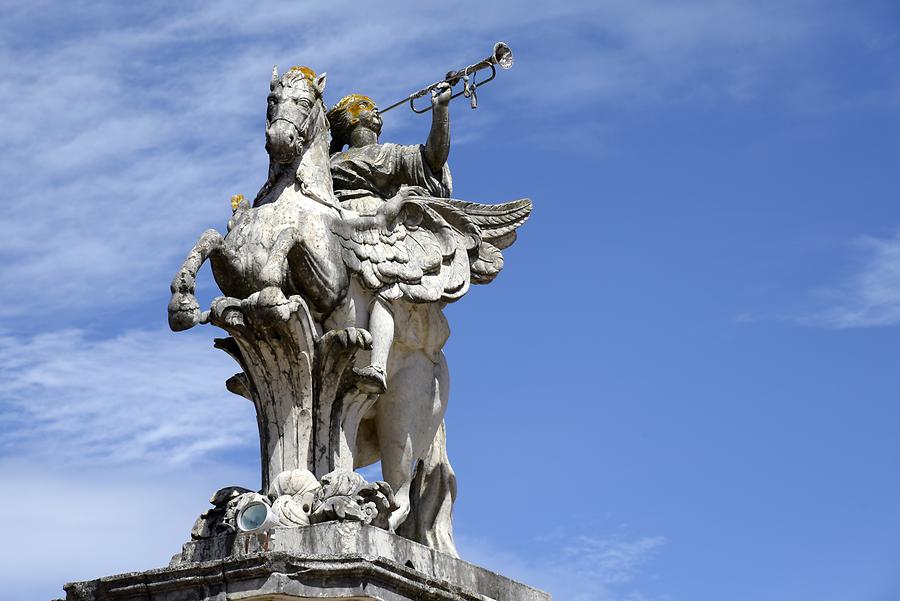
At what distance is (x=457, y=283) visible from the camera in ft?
49.6

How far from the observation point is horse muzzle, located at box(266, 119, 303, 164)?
14578 mm

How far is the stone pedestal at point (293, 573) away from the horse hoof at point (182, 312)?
5.40 ft

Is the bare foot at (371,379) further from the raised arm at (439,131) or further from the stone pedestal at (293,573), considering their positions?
the raised arm at (439,131)

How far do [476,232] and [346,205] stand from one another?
3.70ft

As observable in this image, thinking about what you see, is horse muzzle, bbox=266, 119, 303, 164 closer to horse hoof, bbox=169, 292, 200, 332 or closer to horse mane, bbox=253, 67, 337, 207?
horse mane, bbox=253, 67, 337, 207

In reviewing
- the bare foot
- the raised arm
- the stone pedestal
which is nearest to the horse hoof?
the bare foot

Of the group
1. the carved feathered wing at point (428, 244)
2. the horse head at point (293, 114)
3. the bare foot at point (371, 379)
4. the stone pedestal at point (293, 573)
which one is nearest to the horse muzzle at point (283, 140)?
the horse head at point (293, 114)

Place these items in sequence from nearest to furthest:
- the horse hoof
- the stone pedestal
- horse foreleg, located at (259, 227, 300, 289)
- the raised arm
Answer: the stone pedestal
the horse hoof
horse foreleg, located at (259, 227, 300, 289)
the raised arm

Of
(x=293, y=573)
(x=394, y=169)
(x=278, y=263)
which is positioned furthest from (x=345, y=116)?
(x=293, y=573)

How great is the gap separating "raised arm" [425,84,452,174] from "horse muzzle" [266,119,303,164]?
4.53ft

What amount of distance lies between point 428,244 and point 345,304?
105 cm

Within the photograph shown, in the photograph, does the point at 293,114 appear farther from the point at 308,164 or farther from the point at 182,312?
the point at 182,312

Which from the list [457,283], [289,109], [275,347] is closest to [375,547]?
[275,347]

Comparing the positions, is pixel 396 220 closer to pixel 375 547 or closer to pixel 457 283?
pixel 457 283
